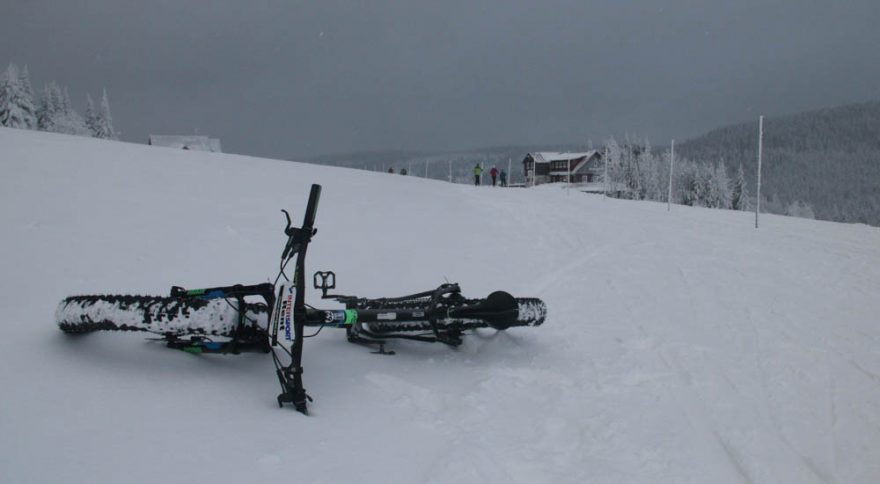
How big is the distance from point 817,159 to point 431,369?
178 metres

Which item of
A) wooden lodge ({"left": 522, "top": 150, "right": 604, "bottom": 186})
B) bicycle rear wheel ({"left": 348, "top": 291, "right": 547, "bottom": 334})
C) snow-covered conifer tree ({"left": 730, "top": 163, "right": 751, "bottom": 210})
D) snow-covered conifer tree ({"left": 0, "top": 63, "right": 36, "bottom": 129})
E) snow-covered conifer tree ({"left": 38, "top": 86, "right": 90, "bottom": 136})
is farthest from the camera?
wooden lodge ({"left": 522, "top": 150, "right": 604, "bottom": 186})

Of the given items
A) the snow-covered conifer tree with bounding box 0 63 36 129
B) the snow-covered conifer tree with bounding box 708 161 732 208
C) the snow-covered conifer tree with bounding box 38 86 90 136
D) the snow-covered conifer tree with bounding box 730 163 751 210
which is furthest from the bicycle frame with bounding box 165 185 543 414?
the snow-covered conifer tree with bounding box 730 163 751 210

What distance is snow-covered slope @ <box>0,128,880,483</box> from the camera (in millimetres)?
3439

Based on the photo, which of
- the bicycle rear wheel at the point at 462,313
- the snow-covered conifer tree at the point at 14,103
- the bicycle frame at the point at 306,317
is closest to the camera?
the bicycle frame at the point at 306,317

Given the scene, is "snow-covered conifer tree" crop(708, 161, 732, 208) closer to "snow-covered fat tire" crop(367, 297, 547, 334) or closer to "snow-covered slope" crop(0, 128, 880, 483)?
"snow-covered slope" crop(0, 128, 880, 483)

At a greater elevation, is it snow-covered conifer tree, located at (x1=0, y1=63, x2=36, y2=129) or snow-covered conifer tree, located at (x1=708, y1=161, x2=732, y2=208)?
snow-covered conifer tree, located at (x1=0, y1=63, x2=36, y2=129)

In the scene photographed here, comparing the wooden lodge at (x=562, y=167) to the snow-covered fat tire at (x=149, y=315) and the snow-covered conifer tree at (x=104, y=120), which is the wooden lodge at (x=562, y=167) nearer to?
the snow-covered conifer tree at (x=104, y=120)

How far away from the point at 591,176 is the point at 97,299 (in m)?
91.8

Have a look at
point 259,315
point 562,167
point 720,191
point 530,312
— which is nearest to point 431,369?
point 530,312

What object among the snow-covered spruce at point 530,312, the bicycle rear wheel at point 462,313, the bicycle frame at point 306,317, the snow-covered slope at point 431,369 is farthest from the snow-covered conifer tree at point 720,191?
the bicycle frame at point 306,317

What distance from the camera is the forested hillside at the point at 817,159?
112m

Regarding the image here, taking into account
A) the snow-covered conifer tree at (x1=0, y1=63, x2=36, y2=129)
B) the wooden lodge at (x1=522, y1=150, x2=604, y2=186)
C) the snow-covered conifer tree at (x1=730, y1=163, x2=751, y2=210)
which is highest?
the snow-covered conifer tree at (x1=0, y1=63, x2=36, y2=129)

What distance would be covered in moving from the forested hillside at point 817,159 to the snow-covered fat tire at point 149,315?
9750 cm

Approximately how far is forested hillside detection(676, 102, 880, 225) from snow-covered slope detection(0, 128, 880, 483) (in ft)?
300
